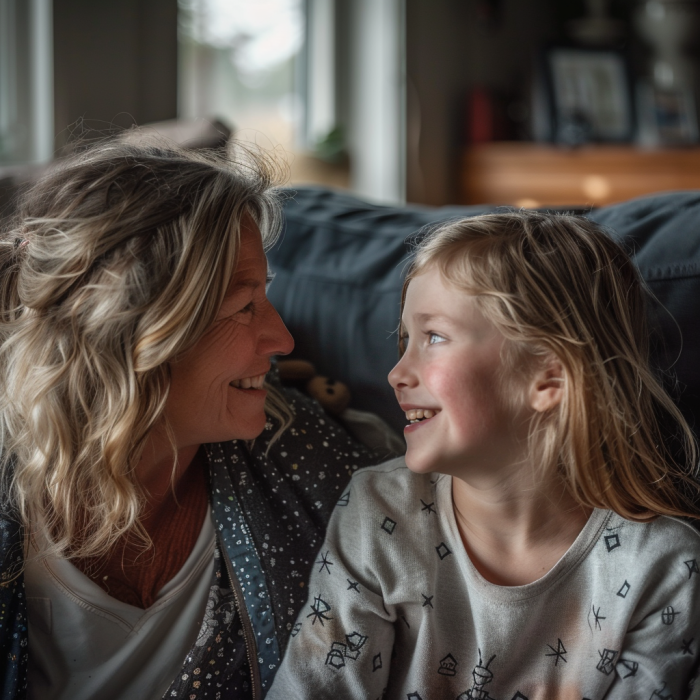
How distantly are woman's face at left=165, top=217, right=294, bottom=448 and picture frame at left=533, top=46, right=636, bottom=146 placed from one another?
2.41 m

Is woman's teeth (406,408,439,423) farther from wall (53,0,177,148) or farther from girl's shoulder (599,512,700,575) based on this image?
wall (53,0,177,148)

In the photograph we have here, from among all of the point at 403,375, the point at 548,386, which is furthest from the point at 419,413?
the point at 548,386

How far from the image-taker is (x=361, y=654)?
0.95 m

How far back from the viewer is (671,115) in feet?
10.3

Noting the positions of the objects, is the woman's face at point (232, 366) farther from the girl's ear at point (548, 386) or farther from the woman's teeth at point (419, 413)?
the girl's ear at point (548, 386)

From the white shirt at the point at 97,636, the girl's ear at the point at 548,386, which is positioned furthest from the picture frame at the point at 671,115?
the white shirt at the point at 97,636

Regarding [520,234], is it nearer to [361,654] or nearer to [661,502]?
[661,502]

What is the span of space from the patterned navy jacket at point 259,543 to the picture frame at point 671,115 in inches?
98.5

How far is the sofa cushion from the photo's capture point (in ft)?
3.34

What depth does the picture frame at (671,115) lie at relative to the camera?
311 centimetres

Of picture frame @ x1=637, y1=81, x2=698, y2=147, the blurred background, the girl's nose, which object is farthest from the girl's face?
picture frame @ x1=637, y1=81, x2=698, y2=147

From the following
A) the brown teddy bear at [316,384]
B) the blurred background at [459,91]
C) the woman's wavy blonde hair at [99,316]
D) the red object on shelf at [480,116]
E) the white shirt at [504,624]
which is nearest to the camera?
the woman's wavy blonde hair at [99,316]

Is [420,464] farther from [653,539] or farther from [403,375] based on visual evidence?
[653,539]

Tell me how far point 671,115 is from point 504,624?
107 inches
